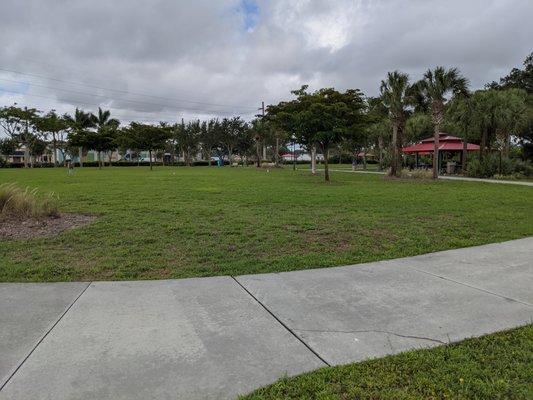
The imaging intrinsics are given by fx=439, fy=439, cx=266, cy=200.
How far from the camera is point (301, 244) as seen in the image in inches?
288

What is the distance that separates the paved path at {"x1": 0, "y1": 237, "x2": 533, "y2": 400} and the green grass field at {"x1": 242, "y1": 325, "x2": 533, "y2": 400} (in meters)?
0.16

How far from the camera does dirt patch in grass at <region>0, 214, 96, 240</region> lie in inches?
309

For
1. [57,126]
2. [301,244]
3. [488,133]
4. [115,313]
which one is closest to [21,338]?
[115,313]

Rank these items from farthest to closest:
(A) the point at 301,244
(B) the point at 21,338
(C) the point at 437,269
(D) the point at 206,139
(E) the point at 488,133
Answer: (D) the point at 206,139
(E) the point at 488,133
(A) the point at 301,244
(C) the point at 437,269
(B) the point at 21,338

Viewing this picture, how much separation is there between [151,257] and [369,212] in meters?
6.23

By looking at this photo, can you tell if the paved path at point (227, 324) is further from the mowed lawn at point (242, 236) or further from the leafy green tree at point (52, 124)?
the leafy green tree at point (52, 124)

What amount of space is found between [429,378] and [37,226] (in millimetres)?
7878

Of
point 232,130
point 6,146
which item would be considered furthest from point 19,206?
point 6,146

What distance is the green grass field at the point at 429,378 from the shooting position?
9.23ft

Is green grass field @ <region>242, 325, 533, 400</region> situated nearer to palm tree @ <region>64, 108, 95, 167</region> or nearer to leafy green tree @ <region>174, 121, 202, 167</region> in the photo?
palm tree @ <region>64, 108, 95, 167</region>

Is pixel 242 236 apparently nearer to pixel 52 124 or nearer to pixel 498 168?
pixel 498 168

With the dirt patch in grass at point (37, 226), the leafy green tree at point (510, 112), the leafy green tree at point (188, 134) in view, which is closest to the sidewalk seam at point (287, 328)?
the dirt patch in grass at point (37, 226)

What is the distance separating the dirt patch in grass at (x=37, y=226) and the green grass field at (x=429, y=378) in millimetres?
6460

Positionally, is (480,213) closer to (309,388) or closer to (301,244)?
(301,244)
